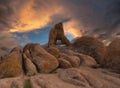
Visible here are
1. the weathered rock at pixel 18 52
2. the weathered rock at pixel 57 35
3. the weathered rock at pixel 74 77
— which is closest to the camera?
the weathered rock at pixel 74 77

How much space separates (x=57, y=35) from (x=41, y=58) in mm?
18111

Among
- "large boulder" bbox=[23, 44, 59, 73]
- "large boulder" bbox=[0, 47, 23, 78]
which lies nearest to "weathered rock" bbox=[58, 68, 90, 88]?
"large boulder" bbox=[23, 44, 59, 73]

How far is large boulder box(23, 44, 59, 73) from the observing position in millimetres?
42156

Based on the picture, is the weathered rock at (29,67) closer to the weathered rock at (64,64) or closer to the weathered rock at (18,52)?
the weathered rock at (18,52)

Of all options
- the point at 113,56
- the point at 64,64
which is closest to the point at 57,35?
the point at 64,64

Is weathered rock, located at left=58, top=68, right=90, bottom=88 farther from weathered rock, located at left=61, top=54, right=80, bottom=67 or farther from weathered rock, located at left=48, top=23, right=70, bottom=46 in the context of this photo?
weathered rock, located at left=48, top=23, right=70, bottom=46

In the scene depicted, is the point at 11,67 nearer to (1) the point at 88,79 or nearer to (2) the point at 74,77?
(2) the point at 74,77

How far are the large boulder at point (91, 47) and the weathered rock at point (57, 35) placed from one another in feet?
Answer: 12.9

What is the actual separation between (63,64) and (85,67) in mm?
4483

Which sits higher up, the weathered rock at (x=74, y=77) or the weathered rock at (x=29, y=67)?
the weathered rock at (x=29, y=67)

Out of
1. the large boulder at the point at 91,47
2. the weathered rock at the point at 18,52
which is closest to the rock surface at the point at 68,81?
the weathered rock at the point at 18,52

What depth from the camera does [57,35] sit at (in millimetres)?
61281

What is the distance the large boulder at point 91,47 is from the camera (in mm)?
51653

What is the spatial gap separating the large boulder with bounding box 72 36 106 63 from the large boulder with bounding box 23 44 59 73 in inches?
453
